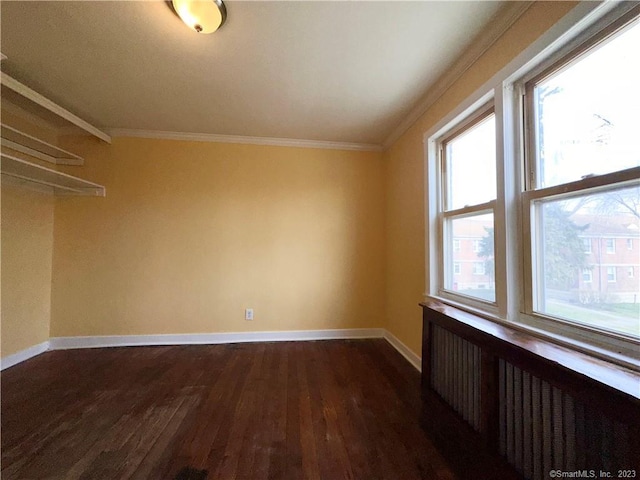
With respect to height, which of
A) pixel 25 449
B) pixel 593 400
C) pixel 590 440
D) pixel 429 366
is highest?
pixel 593 400

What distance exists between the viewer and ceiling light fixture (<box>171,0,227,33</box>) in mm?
1404

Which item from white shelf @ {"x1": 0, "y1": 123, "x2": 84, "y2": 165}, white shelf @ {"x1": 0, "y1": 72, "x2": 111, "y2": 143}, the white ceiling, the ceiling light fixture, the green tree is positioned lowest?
the green tree

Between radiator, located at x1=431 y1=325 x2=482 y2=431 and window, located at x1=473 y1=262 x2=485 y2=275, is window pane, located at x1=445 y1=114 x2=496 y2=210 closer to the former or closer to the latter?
window, located at x1=473 y1=262 x2=485 y2=275

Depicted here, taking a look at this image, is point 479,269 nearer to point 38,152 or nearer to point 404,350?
point 404,350

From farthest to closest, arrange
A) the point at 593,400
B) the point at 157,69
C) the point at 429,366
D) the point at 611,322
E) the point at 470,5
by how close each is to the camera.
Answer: the point at 429,366, the point at 157,69, the point at 470,5, the point at 611,322, the point at 593,400

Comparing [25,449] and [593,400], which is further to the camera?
[25,449]

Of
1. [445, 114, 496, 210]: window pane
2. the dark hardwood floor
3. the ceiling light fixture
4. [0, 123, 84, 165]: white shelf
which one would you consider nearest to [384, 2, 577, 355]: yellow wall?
[445, 114, 496, 210]: window pane

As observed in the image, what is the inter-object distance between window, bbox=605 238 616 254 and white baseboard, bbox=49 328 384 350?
2588mm

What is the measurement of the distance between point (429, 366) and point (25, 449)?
2.71 metres

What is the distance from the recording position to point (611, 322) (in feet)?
3.75

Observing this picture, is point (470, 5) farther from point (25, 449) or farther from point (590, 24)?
point (25, 449)

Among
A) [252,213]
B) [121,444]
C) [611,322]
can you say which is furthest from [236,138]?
[611,322]

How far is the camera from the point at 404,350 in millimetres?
2814

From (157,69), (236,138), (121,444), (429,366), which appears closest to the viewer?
(121,444)
